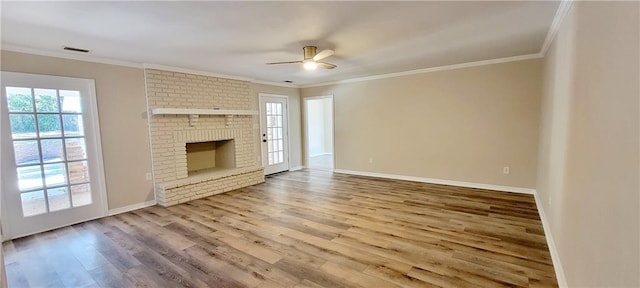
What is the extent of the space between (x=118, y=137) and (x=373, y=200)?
3881mm

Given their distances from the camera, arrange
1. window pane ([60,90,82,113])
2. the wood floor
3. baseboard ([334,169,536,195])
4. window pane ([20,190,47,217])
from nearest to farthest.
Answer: the wood floor
window pane ([20,190,47,217])
window pane ([60,90,82,113])
baseboard ([334,169,536,195])

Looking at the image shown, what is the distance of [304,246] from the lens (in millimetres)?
2758

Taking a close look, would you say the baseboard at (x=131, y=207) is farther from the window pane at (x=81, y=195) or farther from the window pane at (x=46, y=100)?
the window pane at (x=46, y=100)

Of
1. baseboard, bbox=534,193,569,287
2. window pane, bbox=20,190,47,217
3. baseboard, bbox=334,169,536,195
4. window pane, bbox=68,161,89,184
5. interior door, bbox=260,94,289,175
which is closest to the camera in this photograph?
baseboard, bbox=534,193,569,287

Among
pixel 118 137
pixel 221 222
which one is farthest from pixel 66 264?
pixel 118 137

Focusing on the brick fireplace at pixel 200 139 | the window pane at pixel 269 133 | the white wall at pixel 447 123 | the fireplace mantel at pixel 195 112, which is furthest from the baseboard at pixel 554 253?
the window pane at pixel 269 133

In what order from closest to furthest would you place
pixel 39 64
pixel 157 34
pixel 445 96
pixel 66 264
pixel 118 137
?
1. pixel 66 264
2. pixel 157 34
3. pixel 39 64
4. pixel 118 137
5. pixel 445 96

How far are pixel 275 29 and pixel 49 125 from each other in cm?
308

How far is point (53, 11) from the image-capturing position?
7.28 feet

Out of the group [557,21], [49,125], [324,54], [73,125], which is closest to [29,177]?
[49,125]

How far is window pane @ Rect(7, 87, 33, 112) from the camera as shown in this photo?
310cm

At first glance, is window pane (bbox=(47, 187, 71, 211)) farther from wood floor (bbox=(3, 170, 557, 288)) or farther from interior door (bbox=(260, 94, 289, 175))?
interior door (bbox=(260, 94, 289, 175))

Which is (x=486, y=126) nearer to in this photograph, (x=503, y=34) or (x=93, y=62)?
(x=503, y=34)

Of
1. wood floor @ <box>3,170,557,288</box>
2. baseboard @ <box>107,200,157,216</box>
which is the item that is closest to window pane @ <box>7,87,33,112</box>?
wood floor @ <box>3,170,557,288</box>
